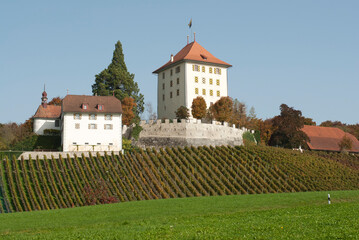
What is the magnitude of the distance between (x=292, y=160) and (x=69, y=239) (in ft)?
152

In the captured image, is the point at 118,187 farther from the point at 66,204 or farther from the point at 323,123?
the point at 323,123

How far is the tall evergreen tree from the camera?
7569 cm

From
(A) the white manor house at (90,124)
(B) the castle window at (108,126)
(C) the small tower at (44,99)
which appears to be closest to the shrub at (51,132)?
(A) the white manor house at (90,124)

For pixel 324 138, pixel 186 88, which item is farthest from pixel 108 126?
pixel 324 138

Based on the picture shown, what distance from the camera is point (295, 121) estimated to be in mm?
72125

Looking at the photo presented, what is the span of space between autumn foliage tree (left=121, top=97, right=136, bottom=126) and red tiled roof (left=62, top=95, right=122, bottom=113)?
632 cm

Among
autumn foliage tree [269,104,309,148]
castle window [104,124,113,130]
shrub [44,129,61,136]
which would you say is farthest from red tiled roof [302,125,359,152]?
shrub [44,129,61,136]

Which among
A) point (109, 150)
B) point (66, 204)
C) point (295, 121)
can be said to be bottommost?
point (66, 204)

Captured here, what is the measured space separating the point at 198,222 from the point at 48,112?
4839 centimetres

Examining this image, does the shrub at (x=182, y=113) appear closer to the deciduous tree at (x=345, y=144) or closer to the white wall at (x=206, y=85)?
the white wall at (x=206, y=85)

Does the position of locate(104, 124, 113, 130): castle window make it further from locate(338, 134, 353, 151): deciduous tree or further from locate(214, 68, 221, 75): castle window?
locate(338, 134, 353, 151): deciduous tree

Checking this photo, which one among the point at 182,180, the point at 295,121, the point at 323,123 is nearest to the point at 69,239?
the point at 182,180

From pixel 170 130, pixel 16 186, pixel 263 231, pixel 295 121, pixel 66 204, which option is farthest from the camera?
pixel 295 121

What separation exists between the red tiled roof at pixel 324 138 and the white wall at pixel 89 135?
33.4 m
